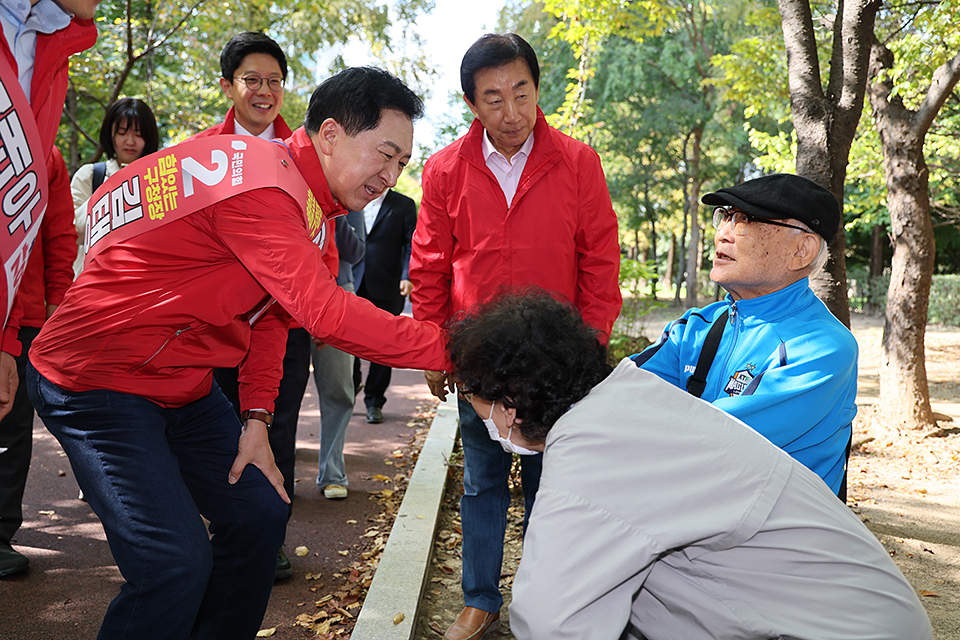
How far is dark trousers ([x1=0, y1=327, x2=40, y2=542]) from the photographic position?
3.64 metres

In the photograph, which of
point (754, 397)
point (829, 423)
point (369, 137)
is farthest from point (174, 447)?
point (829, 423)

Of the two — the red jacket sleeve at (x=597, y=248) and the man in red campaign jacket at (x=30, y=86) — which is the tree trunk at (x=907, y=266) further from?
the man in red campaign jacket at (x=30, y=86)

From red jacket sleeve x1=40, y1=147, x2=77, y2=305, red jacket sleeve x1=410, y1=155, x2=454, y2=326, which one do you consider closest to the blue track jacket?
red jacket sleeve x1=410, y1=155, x2=454, y2=326

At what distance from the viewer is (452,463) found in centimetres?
580

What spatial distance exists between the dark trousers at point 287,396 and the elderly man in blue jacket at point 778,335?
208 centimetres

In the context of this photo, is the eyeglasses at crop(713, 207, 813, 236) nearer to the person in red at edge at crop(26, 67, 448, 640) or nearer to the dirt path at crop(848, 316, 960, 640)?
the person in red at edge at crop(26, 67, 448, 640)

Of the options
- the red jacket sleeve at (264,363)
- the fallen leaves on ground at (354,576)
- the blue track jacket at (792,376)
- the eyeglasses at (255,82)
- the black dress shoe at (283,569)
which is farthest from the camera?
the eyeglasses at (255,82)

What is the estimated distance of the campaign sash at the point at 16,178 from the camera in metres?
1.89

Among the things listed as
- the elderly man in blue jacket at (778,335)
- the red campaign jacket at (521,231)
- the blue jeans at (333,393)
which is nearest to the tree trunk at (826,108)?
the red campaign jacket at (521,231)

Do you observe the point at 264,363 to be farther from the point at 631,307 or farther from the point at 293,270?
the point at 631,307

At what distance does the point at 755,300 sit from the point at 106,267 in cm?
208

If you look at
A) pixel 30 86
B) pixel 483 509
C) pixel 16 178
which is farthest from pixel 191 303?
pixel 483 509

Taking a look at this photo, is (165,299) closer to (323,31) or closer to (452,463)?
(452,463)

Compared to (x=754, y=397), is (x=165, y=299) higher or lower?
higher
